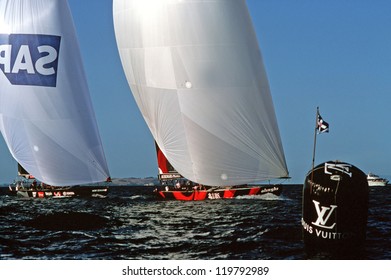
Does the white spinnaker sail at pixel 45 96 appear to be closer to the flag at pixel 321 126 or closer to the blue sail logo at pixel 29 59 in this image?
the blue sail logo at pixel 29 59

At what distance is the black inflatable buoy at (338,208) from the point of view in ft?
37.4

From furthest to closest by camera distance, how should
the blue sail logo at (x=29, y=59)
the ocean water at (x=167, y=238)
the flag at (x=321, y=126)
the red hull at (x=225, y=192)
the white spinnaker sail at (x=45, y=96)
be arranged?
1. the red hull at (x=225, y=192)
2. the white spinnaker sail at (x=45, y=96)
3. the blue sail logo at (x=29, y=59)
4. the flag at (x=321, y=126)
5. the ocean water at (x=167, y=238)

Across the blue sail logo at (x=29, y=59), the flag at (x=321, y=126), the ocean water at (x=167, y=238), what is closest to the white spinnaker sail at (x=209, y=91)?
the ocean water at (x=167, y=238)

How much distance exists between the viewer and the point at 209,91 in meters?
17.7

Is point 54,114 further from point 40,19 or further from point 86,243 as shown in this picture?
point 86,243

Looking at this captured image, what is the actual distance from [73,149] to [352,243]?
1545 cm

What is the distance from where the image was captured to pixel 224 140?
56.3 feet

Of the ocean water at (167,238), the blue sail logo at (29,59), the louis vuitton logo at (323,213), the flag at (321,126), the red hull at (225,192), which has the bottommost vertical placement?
the red hull at (225,192)

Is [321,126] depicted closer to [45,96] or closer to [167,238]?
[167,238]

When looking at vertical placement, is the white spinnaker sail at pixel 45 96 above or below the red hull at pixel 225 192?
above

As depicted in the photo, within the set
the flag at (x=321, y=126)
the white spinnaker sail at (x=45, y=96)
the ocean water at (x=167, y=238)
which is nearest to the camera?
the ocean water at (x=167, y=238)

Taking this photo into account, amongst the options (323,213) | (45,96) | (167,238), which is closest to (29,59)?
(45,96)

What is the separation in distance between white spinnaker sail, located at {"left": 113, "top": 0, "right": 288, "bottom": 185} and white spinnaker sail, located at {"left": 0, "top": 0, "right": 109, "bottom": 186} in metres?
6.76
